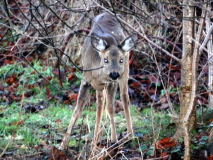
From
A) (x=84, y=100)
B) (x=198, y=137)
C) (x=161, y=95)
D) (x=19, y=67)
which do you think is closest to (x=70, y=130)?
(x=84, y=100)

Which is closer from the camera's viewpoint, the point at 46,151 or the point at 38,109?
the point at 46,151

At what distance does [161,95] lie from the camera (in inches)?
363

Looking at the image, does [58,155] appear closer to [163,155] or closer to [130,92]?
[163,155]

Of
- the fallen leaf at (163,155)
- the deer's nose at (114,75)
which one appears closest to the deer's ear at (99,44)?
the deer's nose at (114,75)

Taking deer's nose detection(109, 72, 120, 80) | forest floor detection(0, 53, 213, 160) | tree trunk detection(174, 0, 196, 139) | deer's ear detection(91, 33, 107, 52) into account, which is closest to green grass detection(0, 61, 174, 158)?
forest floor detection(0, 53, 213, 160)

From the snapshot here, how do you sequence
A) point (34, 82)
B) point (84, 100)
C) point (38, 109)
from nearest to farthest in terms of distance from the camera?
point (84, 100)
point (38, 109)
point (34, 82)

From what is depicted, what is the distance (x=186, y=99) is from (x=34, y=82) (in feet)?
16.7

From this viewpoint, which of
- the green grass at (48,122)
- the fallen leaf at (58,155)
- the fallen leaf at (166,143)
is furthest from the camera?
the green grass at (48,122)

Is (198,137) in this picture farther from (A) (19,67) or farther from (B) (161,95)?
(A) (19,67)

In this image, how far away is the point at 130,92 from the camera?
962 cm

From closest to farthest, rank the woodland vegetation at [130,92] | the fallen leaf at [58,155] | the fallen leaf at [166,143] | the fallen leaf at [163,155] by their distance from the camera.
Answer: the woodland vegetation at [130,92], the fallen leaf at [163,155], the fallen leaf at [166,143], the fallen leaf at [58,155]

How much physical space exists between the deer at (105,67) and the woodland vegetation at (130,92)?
23cm

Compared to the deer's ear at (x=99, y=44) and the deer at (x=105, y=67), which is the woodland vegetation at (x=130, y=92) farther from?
the deer's ear at (x=99, y=44)

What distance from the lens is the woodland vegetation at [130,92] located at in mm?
4840
